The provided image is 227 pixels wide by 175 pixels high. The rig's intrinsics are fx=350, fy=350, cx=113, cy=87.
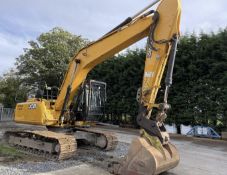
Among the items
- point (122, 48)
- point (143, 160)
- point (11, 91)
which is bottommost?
point (143, 160)

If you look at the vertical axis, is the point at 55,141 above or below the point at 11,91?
below

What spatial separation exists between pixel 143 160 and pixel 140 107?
1216 mm

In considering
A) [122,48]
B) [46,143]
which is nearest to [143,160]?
[122,48]

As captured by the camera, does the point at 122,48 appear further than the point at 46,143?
No

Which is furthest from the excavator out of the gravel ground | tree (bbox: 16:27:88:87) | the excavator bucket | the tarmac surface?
tree (bbox: 16:27:88:87)

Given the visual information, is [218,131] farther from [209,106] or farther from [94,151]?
[94,151]

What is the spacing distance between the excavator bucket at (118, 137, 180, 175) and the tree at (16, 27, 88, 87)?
57.5 feet

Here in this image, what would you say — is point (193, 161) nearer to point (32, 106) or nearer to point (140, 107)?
point (140, 107)

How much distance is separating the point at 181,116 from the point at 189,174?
7845 mm

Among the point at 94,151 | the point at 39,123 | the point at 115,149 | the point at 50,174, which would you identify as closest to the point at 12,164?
the point at 50,174

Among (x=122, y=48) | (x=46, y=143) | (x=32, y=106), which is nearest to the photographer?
(x=122, y=48)

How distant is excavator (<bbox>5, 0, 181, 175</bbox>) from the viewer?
6.74m

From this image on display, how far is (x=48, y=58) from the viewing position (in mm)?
24562

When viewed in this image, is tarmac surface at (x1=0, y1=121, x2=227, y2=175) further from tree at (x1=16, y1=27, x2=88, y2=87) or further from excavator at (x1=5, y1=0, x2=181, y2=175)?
tree at (x1=16, y1=27, x2=88, y2=87)
